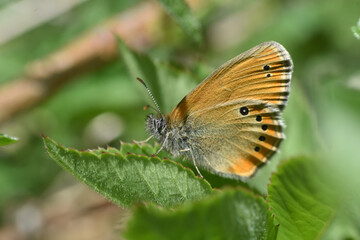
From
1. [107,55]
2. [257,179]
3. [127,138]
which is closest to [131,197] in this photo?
[257,179]

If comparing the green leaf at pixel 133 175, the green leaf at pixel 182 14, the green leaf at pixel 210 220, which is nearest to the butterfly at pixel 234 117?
the green leaf at pixel 182 14

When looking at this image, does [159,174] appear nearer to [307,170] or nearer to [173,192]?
[173,192]

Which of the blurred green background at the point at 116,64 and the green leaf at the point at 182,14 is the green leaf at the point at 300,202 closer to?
the green leaf at the point at 182,14

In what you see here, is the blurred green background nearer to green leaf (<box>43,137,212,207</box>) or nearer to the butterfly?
the butterfly

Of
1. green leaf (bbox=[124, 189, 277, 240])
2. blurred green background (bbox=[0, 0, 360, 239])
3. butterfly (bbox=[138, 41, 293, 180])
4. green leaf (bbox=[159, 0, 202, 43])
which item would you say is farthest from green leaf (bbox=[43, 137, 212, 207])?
blurred green background (bbox=[0, 0, 360, 239])

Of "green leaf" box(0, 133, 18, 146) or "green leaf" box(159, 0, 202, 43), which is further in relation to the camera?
"green leaf" box(159, 0, 202, 43)

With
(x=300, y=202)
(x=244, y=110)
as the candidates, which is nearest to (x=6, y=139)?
(x=300, y=202)

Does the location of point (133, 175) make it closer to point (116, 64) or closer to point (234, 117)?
point (234, 117)
